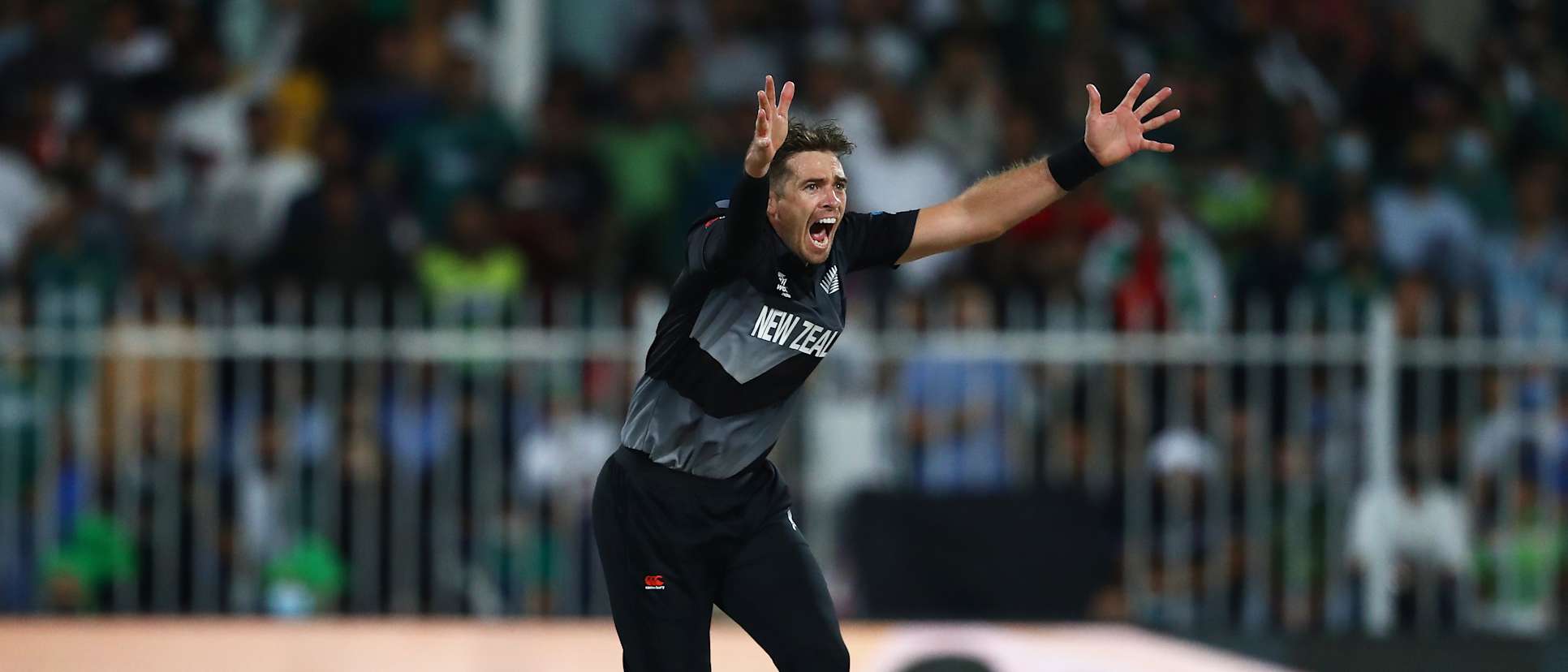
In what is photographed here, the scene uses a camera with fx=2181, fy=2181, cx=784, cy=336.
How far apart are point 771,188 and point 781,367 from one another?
456 mm

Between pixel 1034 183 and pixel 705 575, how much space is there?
135cm

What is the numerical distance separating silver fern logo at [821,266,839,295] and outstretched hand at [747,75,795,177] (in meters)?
0.56

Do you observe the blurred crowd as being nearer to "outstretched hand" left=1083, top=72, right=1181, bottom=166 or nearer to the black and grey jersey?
"outstretched hand" left=1083, top=72, right=1181, bottom=166

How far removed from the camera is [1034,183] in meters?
5.79

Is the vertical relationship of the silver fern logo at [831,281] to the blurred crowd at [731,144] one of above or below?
below

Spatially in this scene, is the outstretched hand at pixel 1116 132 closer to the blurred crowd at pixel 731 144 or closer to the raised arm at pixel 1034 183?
the raised arm at pixel 1034 183

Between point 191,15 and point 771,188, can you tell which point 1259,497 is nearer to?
point 771,188

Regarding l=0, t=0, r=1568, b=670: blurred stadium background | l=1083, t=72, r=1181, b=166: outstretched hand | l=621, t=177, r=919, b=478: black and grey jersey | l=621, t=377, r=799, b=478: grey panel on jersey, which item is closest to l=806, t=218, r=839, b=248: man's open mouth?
l=621, t=177, r=919, b=478: black and grey jersey

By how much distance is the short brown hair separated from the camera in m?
A: 5.42

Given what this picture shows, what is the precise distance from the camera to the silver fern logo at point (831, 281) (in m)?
5.59

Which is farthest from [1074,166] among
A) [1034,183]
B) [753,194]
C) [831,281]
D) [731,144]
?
[731,144]

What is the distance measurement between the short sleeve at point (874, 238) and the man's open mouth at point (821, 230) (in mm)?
350

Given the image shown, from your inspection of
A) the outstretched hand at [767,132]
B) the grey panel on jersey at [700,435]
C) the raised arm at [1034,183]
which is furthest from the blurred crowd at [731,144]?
the outstretched hand at [767,132]

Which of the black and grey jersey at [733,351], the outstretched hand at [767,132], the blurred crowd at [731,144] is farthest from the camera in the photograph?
the blurred crowd at [731,144]
